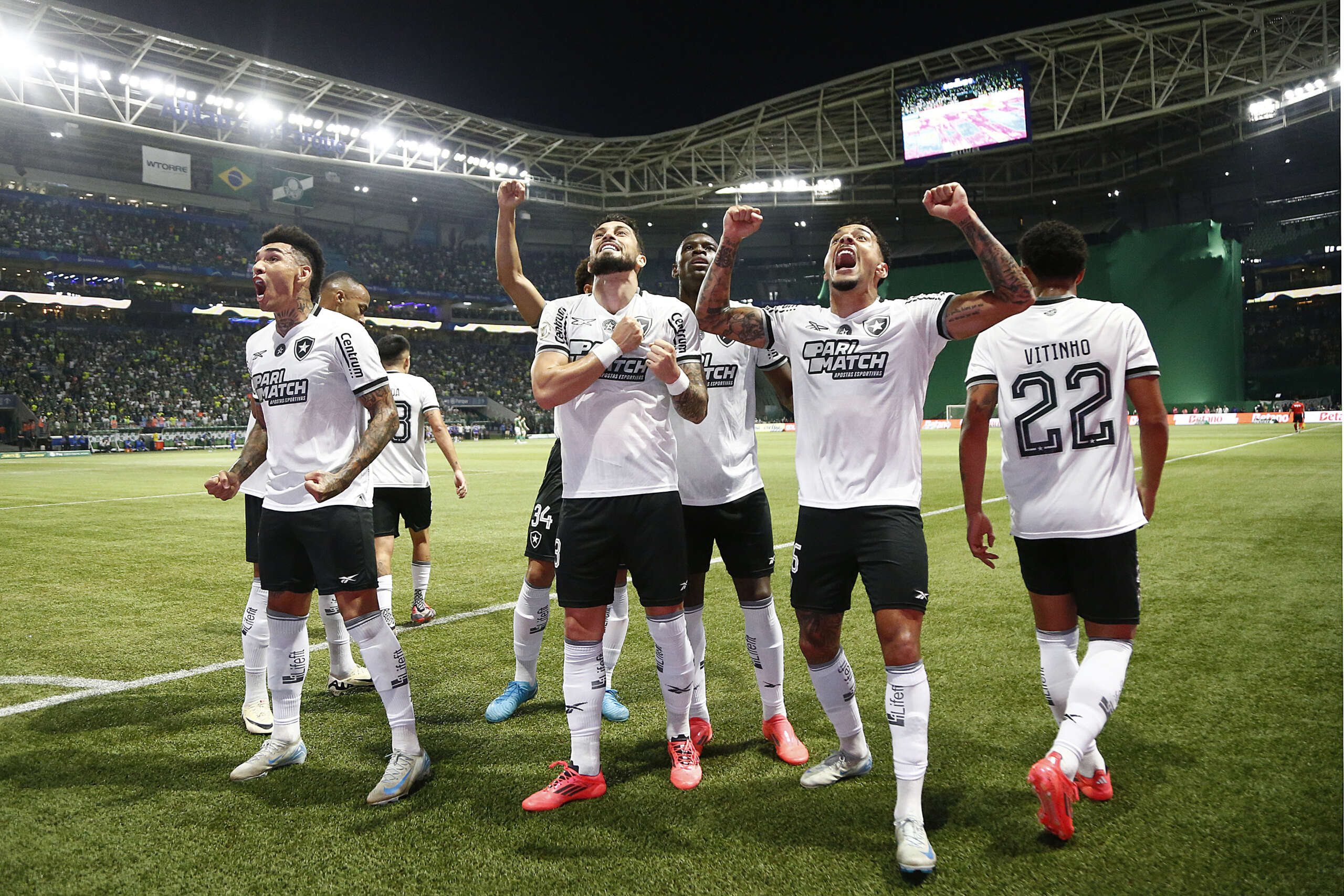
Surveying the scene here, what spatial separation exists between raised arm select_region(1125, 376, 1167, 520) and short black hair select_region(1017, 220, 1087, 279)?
50 cm

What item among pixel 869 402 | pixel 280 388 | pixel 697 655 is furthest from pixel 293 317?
pixel 869 402

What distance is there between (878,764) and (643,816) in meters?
1.13

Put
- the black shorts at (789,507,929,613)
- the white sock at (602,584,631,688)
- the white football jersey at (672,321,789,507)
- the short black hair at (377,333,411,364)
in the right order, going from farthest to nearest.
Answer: the short black hair at (377,333,411,364) → the white sock at (602,584,631,688) → the white football jersey at (672,321,789,507) → the black shorts at (789,507,929,613)

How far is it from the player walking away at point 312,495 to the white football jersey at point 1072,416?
264cm

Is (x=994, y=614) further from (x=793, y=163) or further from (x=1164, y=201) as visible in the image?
(x=1164, y=201)

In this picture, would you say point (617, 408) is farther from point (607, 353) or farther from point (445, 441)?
point (445, 441)

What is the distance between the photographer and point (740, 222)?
340 cm

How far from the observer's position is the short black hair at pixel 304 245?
3.98 m

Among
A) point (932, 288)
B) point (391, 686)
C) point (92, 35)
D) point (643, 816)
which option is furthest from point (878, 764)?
point (932, 288)

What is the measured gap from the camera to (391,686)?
3.75 metres

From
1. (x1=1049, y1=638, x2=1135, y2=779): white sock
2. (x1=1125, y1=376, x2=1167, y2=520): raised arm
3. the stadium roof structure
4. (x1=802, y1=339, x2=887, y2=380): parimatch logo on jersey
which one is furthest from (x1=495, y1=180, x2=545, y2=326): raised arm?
the stadium roof structure

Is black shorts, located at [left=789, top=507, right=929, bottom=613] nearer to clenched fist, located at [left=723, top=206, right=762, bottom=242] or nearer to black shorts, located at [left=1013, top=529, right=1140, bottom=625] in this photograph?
black shorts, located at [left=1013, top=529, right=1140, bottom=625]

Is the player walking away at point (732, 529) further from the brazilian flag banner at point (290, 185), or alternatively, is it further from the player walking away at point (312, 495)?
the brazilian flag banner at point (290, 185)

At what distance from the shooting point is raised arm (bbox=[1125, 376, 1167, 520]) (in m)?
3.36
